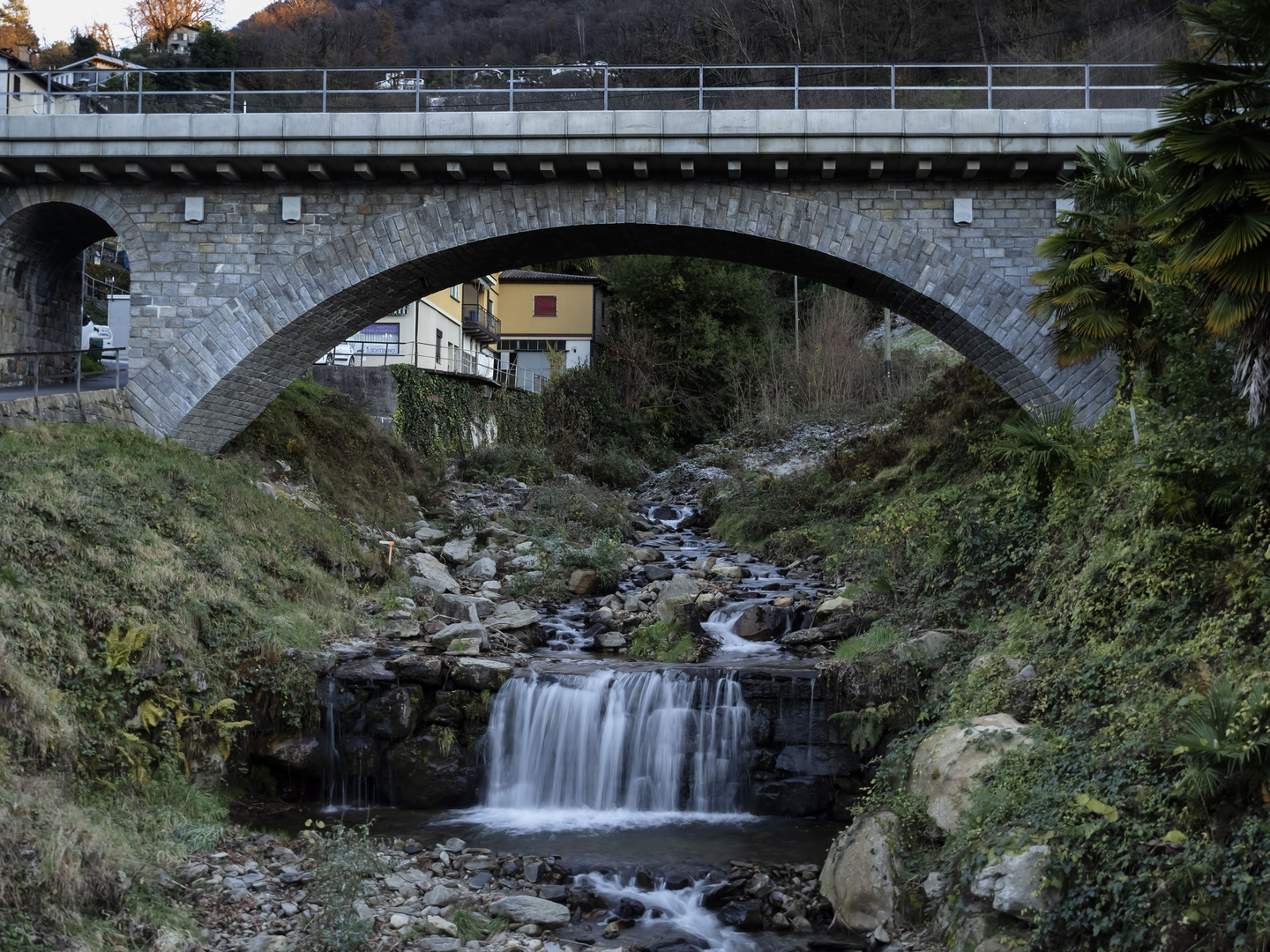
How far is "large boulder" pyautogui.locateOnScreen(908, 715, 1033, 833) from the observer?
7.87 metres

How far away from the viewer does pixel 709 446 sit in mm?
33156

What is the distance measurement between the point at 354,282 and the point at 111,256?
3682 centimetres

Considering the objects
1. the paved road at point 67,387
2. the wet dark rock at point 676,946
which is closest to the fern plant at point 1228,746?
the wet dark rock at point 676,946

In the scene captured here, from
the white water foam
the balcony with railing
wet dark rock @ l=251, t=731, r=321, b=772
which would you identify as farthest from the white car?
the white water foam

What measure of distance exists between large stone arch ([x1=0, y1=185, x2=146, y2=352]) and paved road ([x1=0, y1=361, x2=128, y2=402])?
824 millimetres

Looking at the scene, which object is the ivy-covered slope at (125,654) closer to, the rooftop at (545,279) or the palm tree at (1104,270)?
the palm tree at (1104,270)

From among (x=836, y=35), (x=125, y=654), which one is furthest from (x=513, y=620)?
(x=836, y=35)

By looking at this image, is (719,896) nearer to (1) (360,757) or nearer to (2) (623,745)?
(2) (623,745)

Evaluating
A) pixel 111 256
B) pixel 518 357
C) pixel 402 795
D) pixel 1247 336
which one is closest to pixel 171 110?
pixel 402 795

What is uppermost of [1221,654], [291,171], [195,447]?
[291,171]

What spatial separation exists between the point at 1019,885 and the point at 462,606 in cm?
1059

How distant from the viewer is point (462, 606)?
1557 cm

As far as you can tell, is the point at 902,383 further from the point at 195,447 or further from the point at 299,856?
the point at 299,856

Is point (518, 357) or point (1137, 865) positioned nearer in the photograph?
point (1137, 865)
